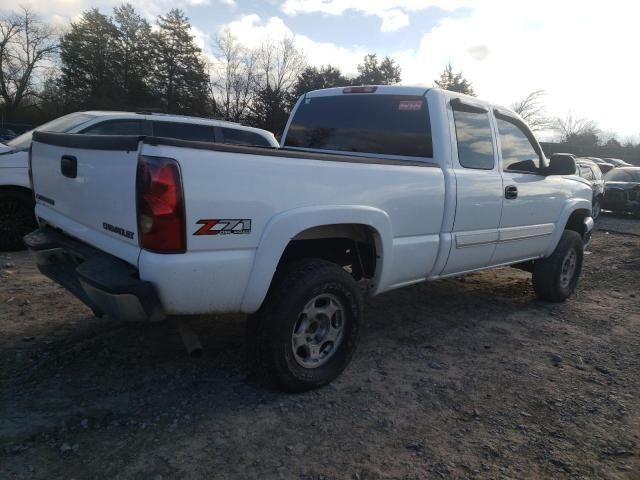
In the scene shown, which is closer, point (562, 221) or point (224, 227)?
point (224, 227)

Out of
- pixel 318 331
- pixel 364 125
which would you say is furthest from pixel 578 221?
Answer: pixel 318 331

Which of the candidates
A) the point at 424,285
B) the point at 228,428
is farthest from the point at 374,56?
the point at 228,428

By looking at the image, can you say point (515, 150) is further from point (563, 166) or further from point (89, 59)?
point (89, 59)

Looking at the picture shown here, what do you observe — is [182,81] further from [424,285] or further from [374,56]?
[424,285]

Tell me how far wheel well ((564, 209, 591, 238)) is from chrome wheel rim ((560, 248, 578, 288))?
35 centimetres

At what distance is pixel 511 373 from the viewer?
3506mm

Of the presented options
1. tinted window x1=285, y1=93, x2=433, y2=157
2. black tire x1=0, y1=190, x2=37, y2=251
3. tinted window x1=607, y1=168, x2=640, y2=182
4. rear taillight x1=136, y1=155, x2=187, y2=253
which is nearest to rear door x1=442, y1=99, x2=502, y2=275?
tinted window x1=285, y1=93, x2=433, y2=157

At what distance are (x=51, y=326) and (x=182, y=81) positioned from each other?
42.8 meters

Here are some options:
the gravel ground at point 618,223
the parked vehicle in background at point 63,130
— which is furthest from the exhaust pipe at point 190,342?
the gravel ground at point 618,223

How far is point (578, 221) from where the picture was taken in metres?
5.63

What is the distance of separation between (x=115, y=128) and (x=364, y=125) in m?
4.04

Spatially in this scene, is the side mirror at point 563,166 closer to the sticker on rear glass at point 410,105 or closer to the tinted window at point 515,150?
the tinted window at point 515,150

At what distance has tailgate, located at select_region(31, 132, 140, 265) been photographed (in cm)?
236

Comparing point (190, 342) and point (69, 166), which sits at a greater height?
point (69, 166)
